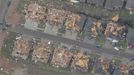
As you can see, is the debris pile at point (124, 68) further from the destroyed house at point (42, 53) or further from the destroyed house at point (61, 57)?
the destroyed house at point (42, 53)

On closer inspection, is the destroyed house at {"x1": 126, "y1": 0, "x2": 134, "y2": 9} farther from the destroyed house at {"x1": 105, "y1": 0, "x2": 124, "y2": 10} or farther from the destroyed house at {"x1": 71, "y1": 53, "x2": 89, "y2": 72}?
the destroyed house at {"x1": 71, "y1": 53, "x2": 89, "y2": 72}

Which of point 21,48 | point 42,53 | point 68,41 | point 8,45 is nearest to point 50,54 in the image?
point 42,53

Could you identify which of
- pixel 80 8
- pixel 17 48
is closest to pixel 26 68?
pixel 17 48

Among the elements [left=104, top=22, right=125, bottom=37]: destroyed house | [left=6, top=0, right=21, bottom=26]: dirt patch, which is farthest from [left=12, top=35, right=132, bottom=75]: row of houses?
[left=104, top=22, right=125, bottom=37]: destroyed house

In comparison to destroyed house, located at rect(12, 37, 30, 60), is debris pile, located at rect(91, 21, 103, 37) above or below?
above

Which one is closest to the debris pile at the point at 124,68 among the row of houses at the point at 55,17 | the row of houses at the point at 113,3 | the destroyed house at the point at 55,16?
the row of houses at the point at 55,17

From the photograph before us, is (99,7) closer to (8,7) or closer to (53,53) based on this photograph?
(53,53)

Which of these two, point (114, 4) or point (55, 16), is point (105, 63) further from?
point (55, 16)
